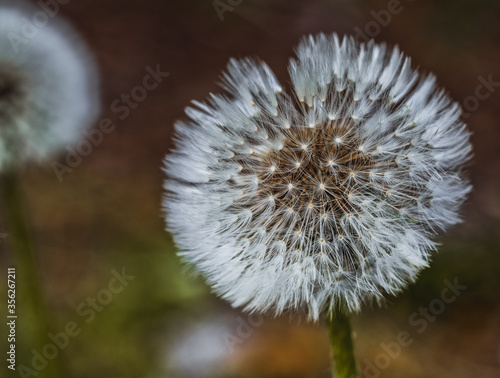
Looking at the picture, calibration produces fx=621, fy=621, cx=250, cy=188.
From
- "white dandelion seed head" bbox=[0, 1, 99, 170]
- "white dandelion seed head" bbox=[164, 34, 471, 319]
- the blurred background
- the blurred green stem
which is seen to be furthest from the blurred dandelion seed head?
"white dandelion seed head" bbox=[164, 34, 471, 319]

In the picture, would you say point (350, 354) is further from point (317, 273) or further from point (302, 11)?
point (302, 11)

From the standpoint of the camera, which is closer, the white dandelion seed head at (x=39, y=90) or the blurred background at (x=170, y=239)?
the white dandelion seed head at (x=39, y=90)

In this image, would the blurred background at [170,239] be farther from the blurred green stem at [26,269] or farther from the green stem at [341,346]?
the green stem at [341,346]

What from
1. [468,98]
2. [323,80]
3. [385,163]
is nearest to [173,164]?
[323,80]

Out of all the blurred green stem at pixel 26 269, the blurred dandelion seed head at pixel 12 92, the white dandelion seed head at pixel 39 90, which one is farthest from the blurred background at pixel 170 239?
the blurred dandelion seed head at pixel 12 92

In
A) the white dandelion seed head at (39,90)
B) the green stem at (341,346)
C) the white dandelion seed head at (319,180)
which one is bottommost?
the green stem at (341,346)

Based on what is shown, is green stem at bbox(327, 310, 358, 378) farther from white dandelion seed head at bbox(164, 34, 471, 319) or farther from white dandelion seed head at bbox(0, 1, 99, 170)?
white dandelion seed head at bbox(0, 1, 99, 170)
